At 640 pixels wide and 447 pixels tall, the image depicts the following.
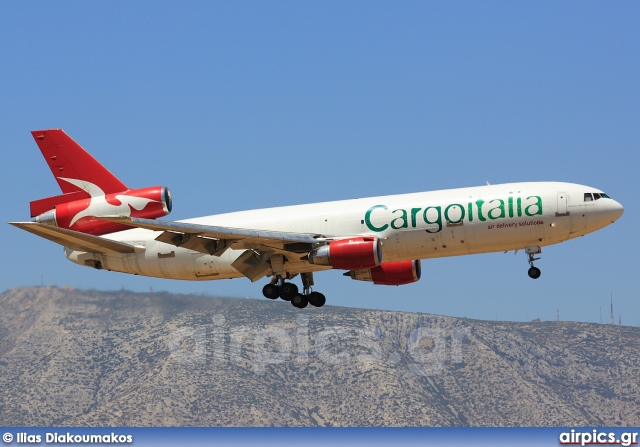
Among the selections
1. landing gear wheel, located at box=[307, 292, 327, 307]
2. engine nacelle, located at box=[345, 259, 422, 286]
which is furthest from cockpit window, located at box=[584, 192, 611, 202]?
landing gear wheel, located at box=[307, 292, 327, 307]

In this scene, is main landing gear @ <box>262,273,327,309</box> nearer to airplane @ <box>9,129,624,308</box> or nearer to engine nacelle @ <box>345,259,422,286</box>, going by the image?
airplane @ <box>9,129,624,308</box>

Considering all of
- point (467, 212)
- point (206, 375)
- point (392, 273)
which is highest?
point (467, 212)

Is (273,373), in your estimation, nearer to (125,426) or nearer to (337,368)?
(337,368)

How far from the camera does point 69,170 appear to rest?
67.6 metres

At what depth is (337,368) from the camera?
653 feet

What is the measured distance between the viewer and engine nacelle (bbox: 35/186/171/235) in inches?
2491

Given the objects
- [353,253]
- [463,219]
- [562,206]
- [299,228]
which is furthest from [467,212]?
[299,228]

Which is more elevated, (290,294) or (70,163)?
(70,163)

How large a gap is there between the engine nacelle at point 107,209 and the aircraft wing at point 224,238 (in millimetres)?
2889

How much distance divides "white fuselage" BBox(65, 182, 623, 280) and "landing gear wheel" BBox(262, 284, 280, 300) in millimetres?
2341

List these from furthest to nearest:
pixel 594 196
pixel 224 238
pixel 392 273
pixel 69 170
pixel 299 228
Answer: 1. pixel 69 170
2. pixel 392 273
3. pixel 299 228
4. pixel 224 238
5. pixel 594 196

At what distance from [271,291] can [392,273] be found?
7.66m

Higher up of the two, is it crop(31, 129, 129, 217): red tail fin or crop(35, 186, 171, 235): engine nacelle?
crop(31, 129, 129, 217): red tail fin

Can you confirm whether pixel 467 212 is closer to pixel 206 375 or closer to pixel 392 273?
pixel 392 273
